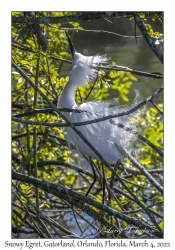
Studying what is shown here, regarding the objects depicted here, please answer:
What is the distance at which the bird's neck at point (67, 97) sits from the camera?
241 cm

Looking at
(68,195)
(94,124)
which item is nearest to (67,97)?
(94,124)

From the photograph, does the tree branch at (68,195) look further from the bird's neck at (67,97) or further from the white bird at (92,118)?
the bird's neck at (67,97)

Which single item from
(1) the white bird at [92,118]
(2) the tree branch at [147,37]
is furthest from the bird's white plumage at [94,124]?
(2) the tree branch at [147,37]

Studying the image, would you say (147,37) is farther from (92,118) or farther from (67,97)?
(67,97)

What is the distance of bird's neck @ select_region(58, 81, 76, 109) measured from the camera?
7.91 ft

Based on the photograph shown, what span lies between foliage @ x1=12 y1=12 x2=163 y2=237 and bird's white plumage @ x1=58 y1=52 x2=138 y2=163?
0.08m

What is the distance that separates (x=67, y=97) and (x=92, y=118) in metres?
0.23

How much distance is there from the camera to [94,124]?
90.3 inches

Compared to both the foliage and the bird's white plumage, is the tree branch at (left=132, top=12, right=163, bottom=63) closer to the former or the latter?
the foliage

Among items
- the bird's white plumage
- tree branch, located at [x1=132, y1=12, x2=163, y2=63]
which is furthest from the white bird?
tree branch, located at [x1=132, y1=12, x2=163, y2=63]
